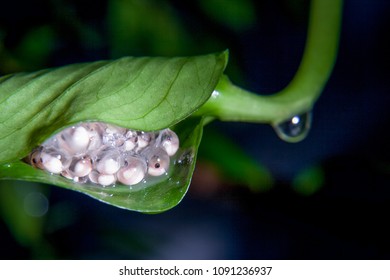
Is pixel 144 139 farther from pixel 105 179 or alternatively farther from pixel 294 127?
pixel 294 127

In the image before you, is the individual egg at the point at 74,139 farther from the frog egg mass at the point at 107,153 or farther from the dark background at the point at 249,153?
the dark background at the point at 249,153

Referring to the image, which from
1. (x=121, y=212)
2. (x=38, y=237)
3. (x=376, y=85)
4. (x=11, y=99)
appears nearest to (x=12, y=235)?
(x=38, y=237)

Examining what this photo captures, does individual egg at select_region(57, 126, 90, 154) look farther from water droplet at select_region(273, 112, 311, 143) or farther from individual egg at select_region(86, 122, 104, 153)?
water droplet at select_region(273, 112, 311, 143)

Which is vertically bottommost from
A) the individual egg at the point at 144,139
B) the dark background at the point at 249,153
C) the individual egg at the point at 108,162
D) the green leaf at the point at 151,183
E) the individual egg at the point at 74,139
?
the green leaf at the point at 151,183

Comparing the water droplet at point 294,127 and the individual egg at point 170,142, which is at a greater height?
the water droplet at point 294,127

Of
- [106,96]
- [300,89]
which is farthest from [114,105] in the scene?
[300,89]

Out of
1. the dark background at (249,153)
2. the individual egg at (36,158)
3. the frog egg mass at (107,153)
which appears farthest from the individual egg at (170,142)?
the dark background at (249,153)

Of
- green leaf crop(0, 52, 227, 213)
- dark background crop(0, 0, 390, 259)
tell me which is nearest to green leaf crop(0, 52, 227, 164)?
green leaf crop(0, 52, 227, 213)

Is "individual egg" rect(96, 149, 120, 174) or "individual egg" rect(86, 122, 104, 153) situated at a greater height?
"individual egg" rect(86, 122, 104, 153)
